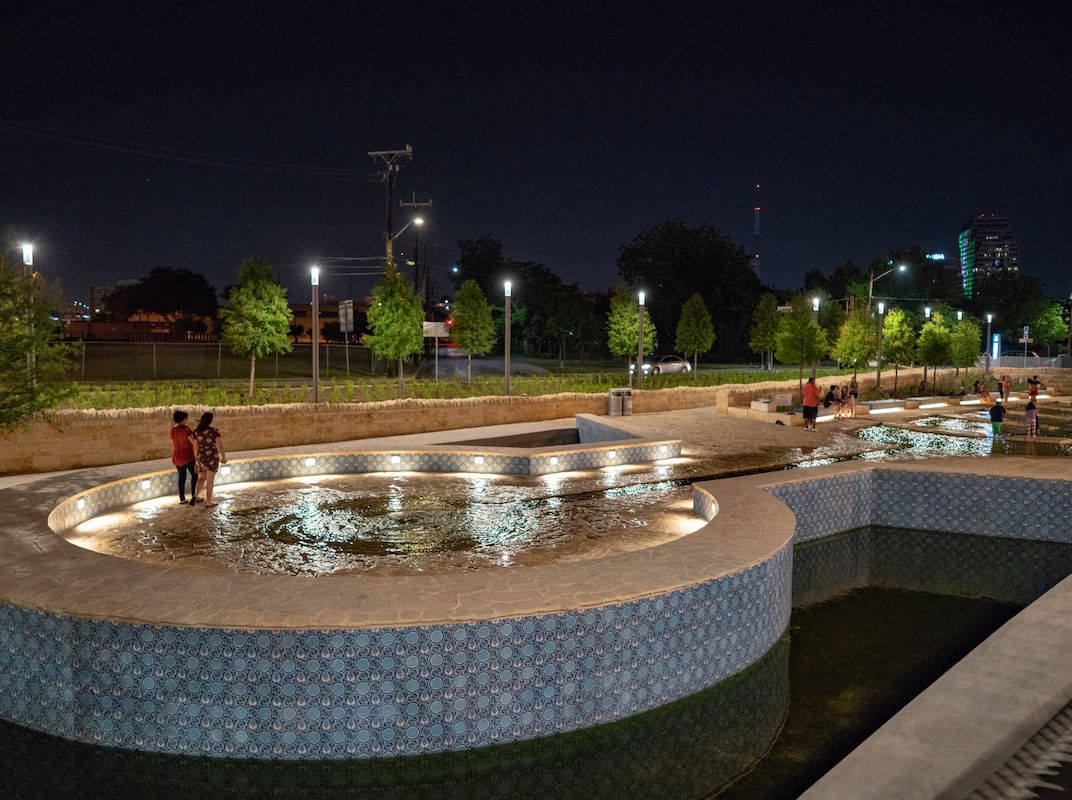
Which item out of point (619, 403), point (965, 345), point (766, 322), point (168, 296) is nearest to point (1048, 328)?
point (965, 345)

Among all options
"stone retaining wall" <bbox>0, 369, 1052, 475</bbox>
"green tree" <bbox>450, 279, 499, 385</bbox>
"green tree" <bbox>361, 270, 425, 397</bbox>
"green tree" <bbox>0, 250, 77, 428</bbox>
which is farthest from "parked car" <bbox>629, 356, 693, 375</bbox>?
"green tree" <bbox>0, 250, 77, 428</bbox>

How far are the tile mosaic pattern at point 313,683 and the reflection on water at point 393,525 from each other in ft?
8.11

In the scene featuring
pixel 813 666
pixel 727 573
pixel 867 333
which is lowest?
pixel 813 666

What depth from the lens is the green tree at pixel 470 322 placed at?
29438mm

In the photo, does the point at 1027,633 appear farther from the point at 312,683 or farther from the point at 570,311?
the point at 570,311

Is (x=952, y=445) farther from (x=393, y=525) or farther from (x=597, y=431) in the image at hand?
(x=393, y=525)

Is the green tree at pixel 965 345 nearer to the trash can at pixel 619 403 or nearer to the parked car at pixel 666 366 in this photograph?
the parked car at pixel 666 366

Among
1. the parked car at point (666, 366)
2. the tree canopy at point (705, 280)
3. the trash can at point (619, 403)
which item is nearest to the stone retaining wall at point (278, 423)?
the trash can at point (619, 403)

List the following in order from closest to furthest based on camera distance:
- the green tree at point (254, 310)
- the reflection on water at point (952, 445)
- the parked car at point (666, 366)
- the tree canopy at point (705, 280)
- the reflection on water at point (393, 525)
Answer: the reflection on water at point (393, 525) < the reflection on water at point (952, 445) < the green tree at point (254, 310) < the parked car at point (666, 366) < the tree canopy at point (705, 280)

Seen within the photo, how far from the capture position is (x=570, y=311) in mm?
62531

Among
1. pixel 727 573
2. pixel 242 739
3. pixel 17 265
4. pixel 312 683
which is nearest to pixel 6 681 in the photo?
pixel 242 739

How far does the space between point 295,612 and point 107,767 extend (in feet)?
5.39

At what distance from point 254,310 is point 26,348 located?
30.1 ft

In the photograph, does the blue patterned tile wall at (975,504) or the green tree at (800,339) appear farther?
the green tree at (800,339)
